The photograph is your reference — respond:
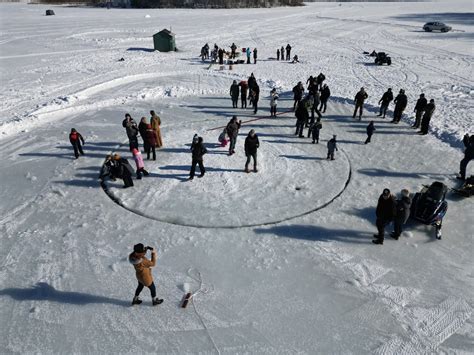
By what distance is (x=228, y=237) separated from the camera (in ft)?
30.1

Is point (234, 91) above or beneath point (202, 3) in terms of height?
beneath

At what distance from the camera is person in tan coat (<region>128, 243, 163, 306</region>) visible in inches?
257

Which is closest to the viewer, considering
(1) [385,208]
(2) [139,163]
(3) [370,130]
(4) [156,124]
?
(1) [385,208]

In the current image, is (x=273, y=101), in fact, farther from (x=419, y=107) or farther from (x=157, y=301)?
(x=157, y=301)

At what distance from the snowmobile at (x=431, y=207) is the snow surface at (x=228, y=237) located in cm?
30

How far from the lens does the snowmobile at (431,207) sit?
9125 mm

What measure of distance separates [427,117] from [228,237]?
10.3 metres

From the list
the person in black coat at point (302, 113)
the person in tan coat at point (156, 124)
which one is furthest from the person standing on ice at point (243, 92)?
the person in tan coat at point (156, 124)

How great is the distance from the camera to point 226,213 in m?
10.1

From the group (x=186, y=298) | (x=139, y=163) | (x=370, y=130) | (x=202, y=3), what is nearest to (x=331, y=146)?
(x=370, y=130)

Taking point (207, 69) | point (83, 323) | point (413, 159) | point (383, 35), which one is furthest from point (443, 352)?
point (383, 35)

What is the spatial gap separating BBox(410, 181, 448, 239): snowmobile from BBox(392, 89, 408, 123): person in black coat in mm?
7099

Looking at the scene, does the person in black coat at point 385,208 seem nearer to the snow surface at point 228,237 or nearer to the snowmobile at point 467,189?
the snow surface at point 228,237

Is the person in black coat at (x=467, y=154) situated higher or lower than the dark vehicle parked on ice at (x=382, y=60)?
lower
